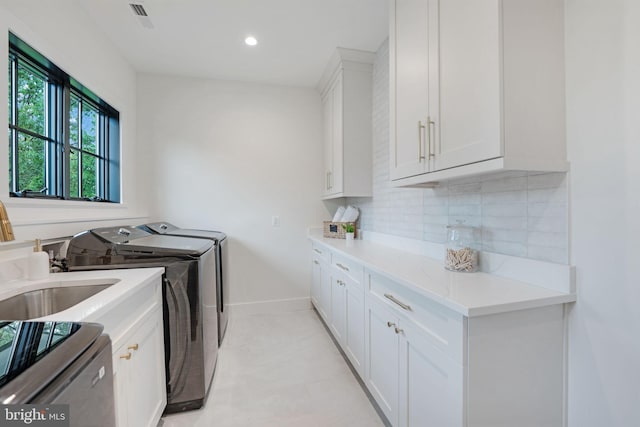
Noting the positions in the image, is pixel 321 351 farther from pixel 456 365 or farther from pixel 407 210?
pixel 456 365

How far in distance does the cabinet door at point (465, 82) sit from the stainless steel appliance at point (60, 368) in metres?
1.36

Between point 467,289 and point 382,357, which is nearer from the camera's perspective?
point 467,289

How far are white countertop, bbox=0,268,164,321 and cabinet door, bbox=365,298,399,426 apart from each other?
3.98 feet

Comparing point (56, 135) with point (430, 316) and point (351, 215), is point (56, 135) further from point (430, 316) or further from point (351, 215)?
point (430, 316)

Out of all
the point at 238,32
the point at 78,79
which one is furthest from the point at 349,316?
the point at 78,79

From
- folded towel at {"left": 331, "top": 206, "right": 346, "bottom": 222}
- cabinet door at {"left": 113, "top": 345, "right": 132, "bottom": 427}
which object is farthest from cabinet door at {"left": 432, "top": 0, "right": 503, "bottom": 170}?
folded towel at {"left": 331, "top": 206, "right": 346, "bottom": 222}

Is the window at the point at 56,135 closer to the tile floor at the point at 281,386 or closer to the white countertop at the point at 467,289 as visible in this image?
the tile floor at the point at 281,386

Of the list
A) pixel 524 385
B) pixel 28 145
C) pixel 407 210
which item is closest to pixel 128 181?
pixel 28 145

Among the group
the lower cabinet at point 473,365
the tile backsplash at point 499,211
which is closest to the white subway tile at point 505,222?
the tile backsplash at point 499,211

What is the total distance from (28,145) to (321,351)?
2519 mm

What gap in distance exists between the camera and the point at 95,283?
54.9 inches

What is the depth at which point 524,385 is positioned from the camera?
Answer: 3.45 feet

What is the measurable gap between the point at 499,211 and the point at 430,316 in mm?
660

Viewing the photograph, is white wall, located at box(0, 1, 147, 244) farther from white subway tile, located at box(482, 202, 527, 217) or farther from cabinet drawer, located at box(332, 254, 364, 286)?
white subway tile, located at box(482, 202, 527, 217)
